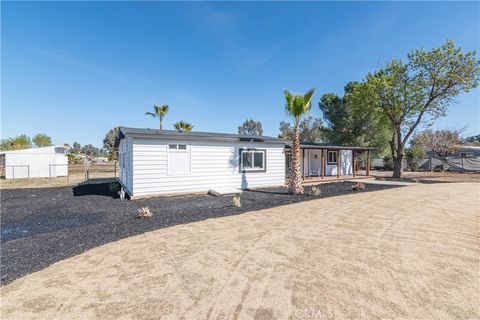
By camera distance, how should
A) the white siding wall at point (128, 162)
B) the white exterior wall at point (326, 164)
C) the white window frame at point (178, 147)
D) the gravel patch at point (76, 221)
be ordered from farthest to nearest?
the white exterior wall at point (326, 164)
the white window frame at point (178, 147)
the white siding wall at point (128, 162)
the gravel patch at point (76, 221)

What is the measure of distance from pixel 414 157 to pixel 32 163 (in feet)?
140

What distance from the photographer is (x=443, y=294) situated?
2.93 m

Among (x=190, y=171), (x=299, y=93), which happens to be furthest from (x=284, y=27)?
(x=190, y=171)

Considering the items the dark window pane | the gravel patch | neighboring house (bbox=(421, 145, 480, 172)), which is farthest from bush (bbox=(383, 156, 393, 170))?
the gravel patch

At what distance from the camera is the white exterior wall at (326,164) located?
65.0ft

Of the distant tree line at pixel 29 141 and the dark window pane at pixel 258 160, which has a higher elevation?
the distant tree line at pixel 29 141

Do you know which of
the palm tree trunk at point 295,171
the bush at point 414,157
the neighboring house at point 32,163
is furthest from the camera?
the bush at point 414,157

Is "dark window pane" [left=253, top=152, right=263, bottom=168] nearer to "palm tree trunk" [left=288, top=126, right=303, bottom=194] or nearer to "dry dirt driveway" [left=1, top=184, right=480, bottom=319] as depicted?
"palm tree trunk" [left=288, top=126, right=303, bottom=194]

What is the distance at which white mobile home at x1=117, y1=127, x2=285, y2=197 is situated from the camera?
10119 mm

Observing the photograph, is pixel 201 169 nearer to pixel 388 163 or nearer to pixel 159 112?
pixel 159 112

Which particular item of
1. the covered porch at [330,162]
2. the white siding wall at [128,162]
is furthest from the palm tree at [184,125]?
the white siding wall at [128,162]

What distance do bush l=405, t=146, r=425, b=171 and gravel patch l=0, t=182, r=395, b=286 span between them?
2580 cm

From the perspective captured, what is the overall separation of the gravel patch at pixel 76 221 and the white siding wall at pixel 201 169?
0.81 meters

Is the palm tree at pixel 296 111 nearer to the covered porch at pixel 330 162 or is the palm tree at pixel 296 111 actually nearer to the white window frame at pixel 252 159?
the white window frame at pixel 252 159
